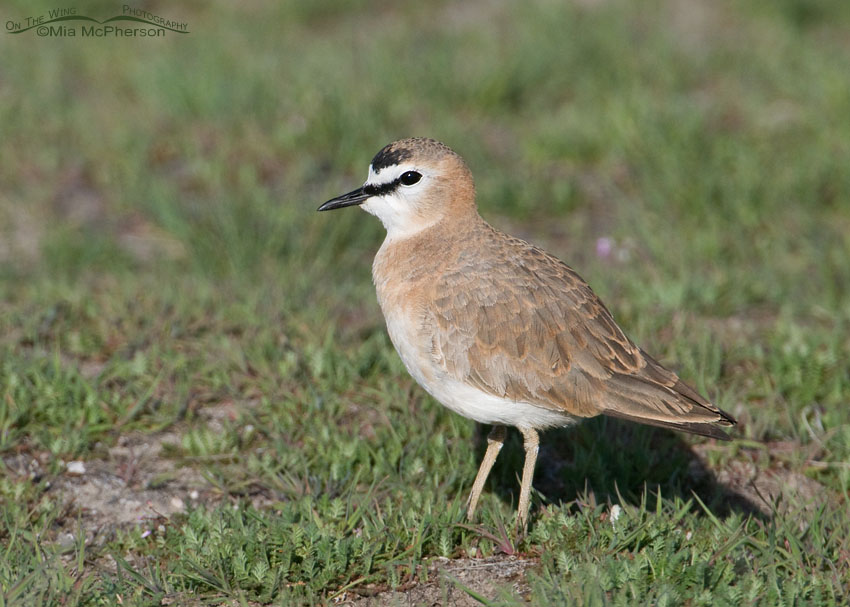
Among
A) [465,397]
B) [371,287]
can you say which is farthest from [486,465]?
[371,287]

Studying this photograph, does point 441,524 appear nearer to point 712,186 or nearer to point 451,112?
point 712,186

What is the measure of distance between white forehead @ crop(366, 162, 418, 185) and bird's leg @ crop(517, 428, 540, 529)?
1.42 m

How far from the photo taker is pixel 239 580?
4320 mm

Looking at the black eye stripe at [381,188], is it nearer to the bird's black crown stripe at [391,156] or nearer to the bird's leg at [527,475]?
the bird's black crown stripe at [391,156]

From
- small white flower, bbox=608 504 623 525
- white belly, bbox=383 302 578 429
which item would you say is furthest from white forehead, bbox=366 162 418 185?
small white flower, bbox=608 504 623 525

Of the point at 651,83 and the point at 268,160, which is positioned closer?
the point at 268,160

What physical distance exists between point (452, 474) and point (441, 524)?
0.61m

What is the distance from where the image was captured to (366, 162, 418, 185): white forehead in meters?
5.14

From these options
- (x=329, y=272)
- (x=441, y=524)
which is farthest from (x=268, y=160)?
(x=441, y=524)

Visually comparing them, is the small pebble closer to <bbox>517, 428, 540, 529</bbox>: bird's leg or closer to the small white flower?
<bbox>517, 428, 540, 529</bbox>: bird's leg

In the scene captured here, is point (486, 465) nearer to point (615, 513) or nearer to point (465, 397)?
point (465, 397)

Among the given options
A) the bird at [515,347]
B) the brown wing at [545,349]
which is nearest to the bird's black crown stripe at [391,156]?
the bird at [515,347]

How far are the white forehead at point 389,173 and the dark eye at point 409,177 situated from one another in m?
0.02

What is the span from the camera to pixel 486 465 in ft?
16.5
